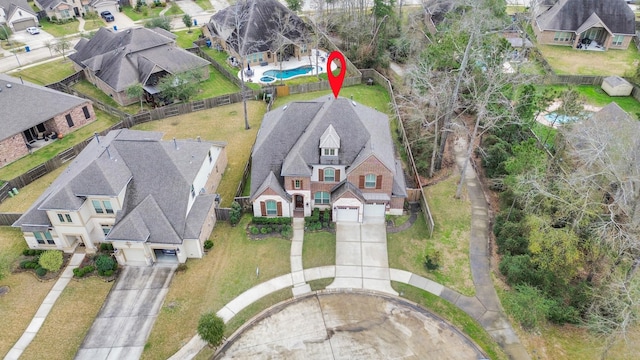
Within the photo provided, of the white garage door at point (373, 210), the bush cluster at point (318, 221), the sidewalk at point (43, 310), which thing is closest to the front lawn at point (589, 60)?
the white garage door at point (373, 210)

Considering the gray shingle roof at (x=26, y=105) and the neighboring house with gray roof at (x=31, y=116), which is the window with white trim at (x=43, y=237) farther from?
the gray shingle roof at (x=26, y=105)

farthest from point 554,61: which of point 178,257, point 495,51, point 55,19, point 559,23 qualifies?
point 55,19

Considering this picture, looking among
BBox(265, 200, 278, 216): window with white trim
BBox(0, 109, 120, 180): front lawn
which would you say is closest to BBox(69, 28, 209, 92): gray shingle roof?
BBox(0, 109, 120, 180): front lawn

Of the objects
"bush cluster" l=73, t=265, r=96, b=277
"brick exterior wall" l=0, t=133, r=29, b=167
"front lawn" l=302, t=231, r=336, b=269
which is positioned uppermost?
"brick exterior wall" l=0, t=133, r=29, b=167

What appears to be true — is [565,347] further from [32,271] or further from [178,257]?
[32,271]

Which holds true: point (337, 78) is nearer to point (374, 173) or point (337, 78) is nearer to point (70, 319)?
point (374, 173)

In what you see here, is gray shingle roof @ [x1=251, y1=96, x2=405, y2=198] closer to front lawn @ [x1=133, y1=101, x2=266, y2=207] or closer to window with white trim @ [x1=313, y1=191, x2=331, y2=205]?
window with white trim @ [x1=313, y1=191, x2=331, y2=205]
